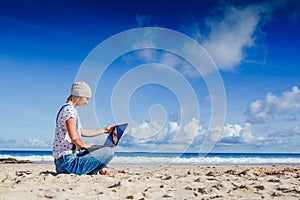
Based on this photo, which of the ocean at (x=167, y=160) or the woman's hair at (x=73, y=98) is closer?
the woman's hair at (x=73, y=98)

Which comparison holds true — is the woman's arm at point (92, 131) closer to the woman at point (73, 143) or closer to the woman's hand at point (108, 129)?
the woman's hand at point (108, 129)

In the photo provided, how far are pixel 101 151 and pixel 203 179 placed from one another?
162 cm

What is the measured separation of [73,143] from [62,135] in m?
0.21

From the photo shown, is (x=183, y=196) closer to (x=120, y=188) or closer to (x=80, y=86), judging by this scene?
(x=120, y=188)

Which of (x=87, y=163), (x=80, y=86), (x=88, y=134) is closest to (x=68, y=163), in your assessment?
(x=87, y=163)

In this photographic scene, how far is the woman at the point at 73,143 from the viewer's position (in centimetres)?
535

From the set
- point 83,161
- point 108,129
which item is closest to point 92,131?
point 108,129

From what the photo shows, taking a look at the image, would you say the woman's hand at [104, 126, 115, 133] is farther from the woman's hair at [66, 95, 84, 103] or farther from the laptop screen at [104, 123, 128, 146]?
the woman's hair at [66, 95, 84, 103]

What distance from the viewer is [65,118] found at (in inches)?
210

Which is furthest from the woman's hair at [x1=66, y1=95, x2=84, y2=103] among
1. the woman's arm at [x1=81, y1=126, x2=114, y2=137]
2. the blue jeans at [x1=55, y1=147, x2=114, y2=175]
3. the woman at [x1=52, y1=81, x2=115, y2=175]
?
the blue jeans at [x1=55, y1=147, x2=114, y2=175]

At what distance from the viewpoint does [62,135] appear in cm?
550

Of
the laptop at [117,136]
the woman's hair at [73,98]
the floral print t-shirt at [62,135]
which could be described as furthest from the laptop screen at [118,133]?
the woman's hair at [73,98]

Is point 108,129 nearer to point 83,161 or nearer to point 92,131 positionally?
point 92,131

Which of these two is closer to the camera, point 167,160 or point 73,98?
point 73,98
